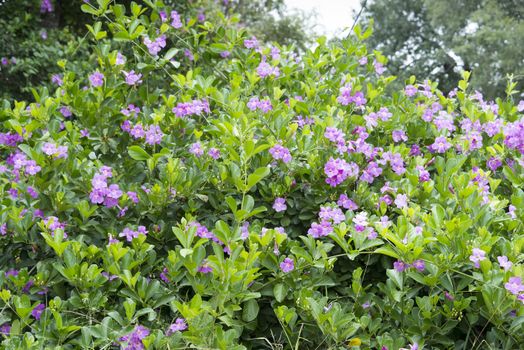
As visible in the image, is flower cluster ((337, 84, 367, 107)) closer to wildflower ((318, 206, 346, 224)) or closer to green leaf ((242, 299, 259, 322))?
wildflower ((318, 206, 346, 224))

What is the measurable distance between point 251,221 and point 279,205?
0.37 feet

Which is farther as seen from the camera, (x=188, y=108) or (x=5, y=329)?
(x=188, y=108)

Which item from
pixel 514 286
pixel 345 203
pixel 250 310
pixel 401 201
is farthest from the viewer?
pixel 345 203

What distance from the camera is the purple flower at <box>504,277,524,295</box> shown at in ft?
5.24

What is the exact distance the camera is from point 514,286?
1600 mm

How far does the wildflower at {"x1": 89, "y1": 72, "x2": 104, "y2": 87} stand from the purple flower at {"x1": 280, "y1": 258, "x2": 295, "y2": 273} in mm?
1077

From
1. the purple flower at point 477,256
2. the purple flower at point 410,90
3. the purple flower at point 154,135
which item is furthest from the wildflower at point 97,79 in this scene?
the purple flower at point 477,256

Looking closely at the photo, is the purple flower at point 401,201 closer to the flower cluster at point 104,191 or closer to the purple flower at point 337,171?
the purple flower at point 337,171

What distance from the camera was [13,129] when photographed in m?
2.26

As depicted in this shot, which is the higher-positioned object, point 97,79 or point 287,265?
point 97,79

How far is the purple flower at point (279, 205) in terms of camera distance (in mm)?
2027

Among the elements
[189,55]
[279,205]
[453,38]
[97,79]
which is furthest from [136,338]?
[453,38]

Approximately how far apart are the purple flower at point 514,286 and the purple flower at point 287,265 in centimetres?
57

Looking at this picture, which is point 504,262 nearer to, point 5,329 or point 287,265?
point 287,265
